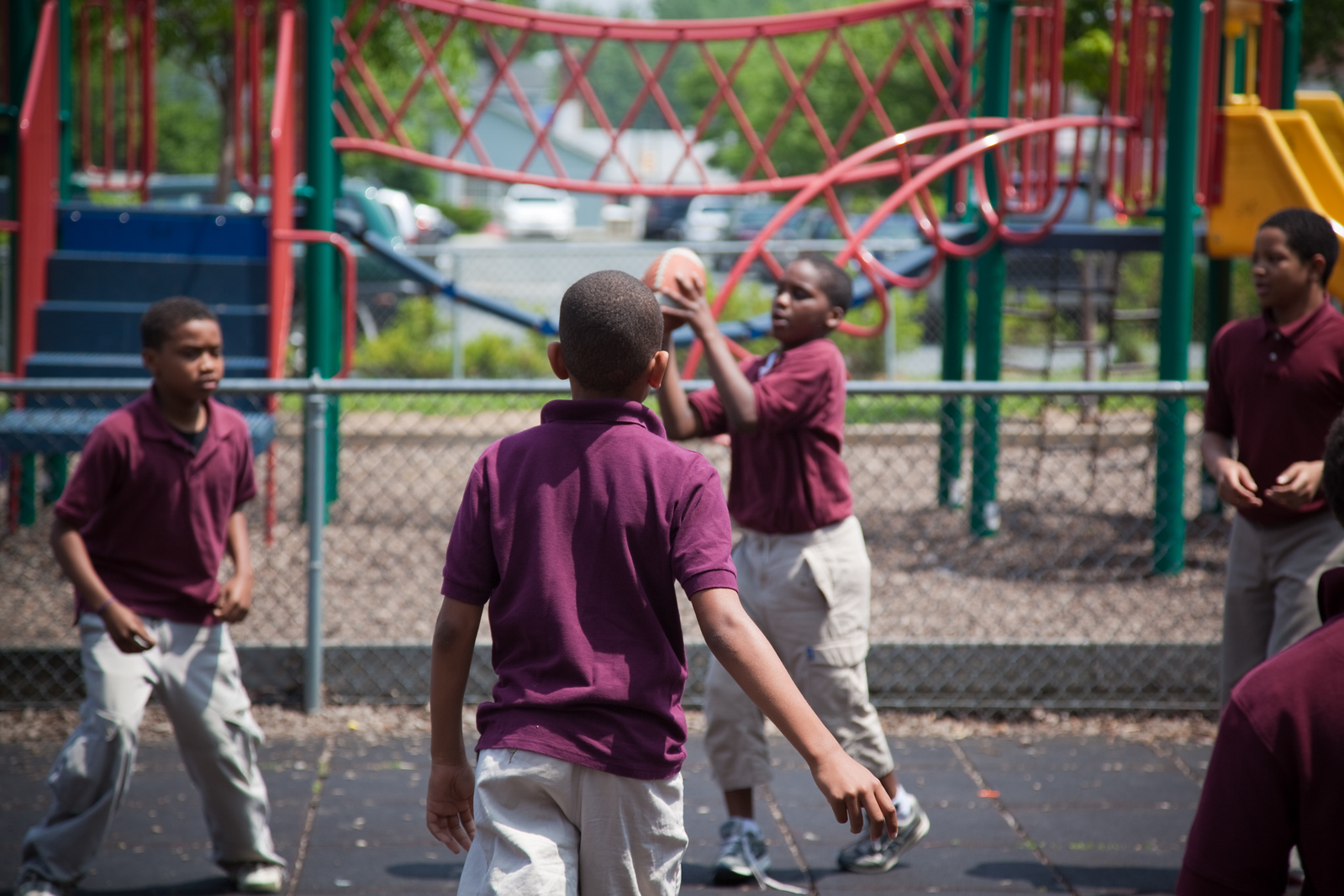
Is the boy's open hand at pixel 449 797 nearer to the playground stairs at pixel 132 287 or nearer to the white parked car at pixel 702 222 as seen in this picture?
the playground stairs at pixel 132 287

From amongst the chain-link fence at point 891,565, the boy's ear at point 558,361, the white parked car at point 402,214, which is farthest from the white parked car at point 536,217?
the boy's ear at point 558,361

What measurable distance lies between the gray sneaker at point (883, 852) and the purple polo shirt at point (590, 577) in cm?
168

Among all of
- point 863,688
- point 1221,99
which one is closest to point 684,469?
point 863,688

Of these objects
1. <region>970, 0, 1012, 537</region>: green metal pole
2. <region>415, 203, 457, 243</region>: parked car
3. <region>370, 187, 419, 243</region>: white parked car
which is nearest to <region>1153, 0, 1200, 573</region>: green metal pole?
<region>970, 0, 1012, 537</region>: green metal pole

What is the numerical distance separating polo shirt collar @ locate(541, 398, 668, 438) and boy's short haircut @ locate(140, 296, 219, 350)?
62.9 inches

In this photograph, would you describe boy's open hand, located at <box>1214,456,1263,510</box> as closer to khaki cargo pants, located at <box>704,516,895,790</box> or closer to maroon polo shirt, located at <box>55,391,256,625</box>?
khaki cargo pants, located at <box>704,516,895,790</box>

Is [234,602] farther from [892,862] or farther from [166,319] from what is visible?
[892,862]

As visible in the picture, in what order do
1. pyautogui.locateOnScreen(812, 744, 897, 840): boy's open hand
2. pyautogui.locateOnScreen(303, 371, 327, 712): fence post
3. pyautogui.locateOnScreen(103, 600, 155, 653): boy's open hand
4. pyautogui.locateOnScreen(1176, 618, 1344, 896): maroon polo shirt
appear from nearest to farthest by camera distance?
pyautogui.locateOnScreen(1176, 618, 1344, 896): maroon polo shirt < pyautogui.locateOnScreen(812, 744, 897, 840): boy's open hand < pyautogui.locateOnScreen(103, 600, 155, 653): boy's open hand < pyautogui.locateOnScreen(303, 371, 327, 712): fence post

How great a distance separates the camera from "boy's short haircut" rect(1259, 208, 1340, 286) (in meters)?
3.62

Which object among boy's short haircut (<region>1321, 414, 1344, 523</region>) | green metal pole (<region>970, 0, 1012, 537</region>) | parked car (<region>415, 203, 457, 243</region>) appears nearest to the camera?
boy's short haircut (<region>1321, 414, 1344, 523</region>)

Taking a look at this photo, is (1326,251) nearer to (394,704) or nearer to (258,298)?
(394,704)

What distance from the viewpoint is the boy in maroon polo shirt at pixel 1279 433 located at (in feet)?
11.6

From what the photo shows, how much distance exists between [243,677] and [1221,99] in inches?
232

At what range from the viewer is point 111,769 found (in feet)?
10.7
